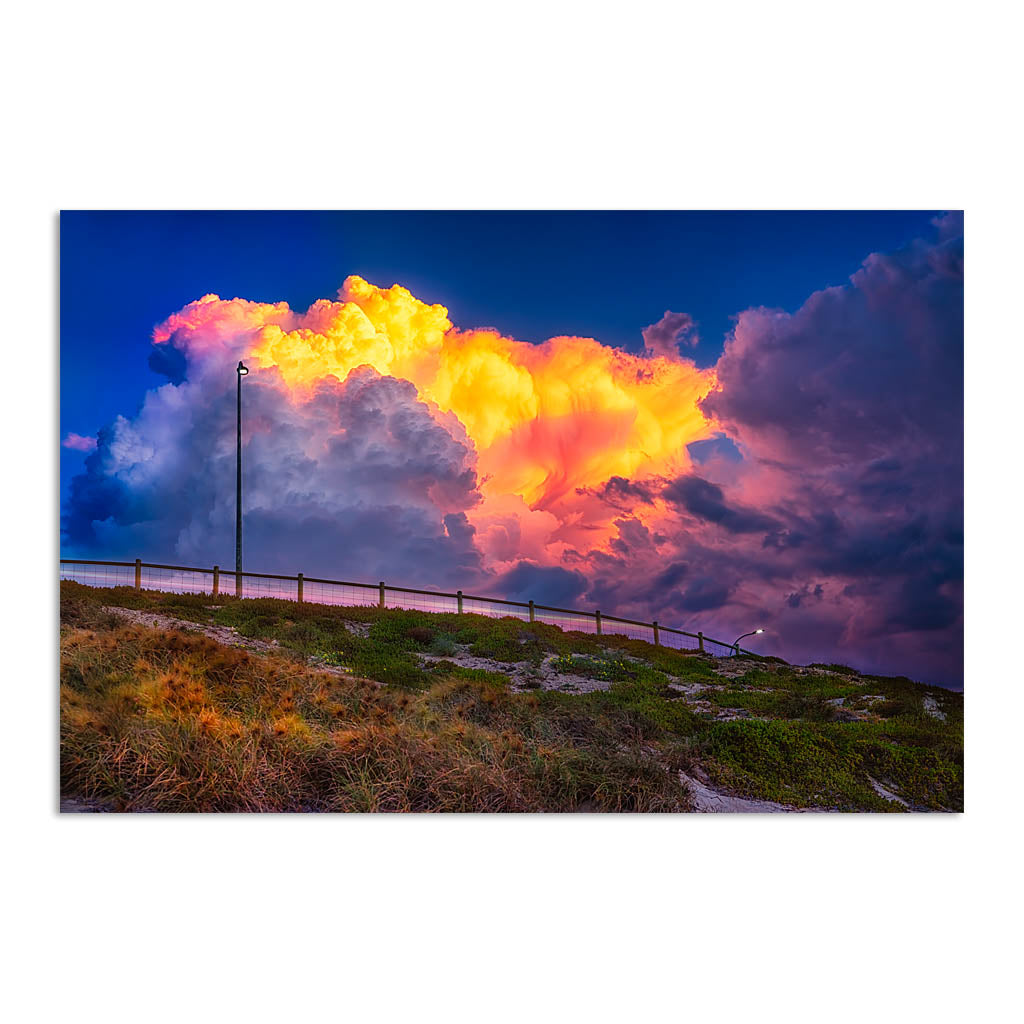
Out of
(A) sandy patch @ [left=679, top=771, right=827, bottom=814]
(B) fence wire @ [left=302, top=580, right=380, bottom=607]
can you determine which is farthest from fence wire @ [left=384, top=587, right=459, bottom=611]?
(A) sandy patch @ [left=679, top=771, right=827, bottom=814]

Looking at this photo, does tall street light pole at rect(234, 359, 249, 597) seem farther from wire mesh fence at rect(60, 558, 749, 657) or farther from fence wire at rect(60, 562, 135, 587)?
fence wire at rect(60, 562, 135, 587)

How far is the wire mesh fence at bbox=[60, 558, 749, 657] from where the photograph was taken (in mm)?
5145

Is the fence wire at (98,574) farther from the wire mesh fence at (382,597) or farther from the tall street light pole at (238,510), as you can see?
the tall street light pole at (238,510)

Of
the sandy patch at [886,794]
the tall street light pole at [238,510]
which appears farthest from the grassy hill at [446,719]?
the tall street light pole at [238,510]

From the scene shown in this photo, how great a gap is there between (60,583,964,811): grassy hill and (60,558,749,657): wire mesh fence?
8 cm

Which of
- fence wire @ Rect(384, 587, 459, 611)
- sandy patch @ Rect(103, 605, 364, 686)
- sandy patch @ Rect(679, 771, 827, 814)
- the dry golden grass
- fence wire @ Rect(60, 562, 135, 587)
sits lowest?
sandy patch @ Rect(679, 771, 827, 814)

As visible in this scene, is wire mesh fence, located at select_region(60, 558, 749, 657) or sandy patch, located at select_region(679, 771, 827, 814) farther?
wire mesh fence, located at select_region(60, 558, 749, 657)

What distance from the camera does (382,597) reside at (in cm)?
523

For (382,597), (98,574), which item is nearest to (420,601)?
(382,597)

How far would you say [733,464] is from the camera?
206 inches
